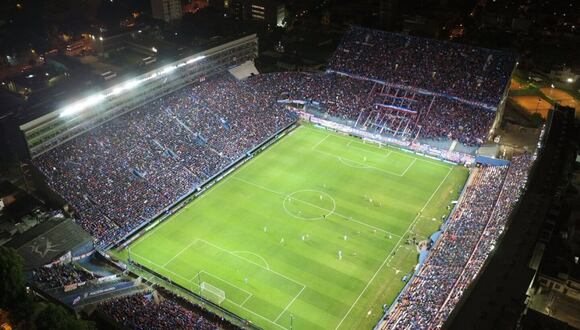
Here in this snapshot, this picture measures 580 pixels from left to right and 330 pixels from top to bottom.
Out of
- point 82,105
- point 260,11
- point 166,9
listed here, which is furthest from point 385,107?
point 166,9

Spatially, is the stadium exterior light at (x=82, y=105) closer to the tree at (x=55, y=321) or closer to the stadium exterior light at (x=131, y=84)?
the stadium exterior light at (x=131, y=84)

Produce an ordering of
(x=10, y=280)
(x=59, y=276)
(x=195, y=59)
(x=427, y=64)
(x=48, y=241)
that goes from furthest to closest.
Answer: (x=427, y=64) < (x=195, y=59) < (x=48, y=241) < (x=59, y=276) < (x=10, y=280)

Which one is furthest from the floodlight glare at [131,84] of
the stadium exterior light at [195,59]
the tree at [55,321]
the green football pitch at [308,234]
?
the tree at [55,321]

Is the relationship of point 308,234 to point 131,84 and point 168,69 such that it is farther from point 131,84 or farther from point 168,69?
point 168,69

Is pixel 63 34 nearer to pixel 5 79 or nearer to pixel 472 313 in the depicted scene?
pixel 5 79

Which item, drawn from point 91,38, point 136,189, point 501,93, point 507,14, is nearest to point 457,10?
point 507,14

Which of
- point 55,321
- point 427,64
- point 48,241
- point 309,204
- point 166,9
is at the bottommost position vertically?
point 309,204
